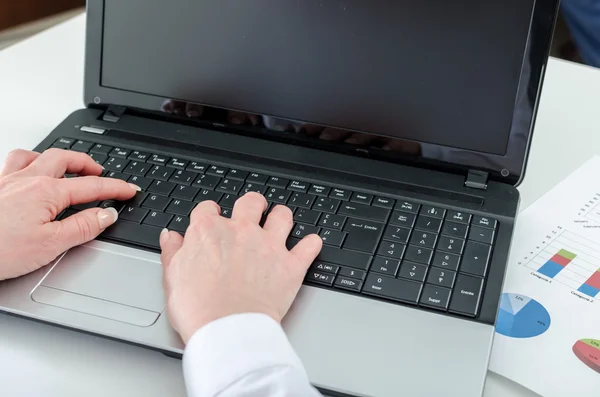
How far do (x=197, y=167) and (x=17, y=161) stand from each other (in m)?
0.20

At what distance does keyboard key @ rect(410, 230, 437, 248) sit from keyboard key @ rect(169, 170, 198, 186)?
0.25 meters

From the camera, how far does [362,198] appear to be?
0.74 metres

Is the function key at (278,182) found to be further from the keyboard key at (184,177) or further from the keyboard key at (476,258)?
the keyboard key at (476,258)

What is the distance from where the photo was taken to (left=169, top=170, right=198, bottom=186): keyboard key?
77 cm

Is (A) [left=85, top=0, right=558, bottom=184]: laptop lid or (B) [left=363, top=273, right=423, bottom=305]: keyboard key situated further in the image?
(A) [left=85, top=0, right=558, bottom=184]: laptop lid

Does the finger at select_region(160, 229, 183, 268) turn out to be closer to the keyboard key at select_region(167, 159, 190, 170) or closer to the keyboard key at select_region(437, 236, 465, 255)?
the keyboard key at select_region(167, 159, 190, 170)

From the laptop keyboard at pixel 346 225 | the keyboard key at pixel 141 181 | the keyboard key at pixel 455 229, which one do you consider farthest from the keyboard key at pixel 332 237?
the keyboard key at pixel 141 181

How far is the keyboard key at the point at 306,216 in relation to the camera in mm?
708

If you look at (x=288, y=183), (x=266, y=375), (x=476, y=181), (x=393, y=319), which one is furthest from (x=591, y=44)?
(x=266, y=375)

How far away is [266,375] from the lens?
0.54m

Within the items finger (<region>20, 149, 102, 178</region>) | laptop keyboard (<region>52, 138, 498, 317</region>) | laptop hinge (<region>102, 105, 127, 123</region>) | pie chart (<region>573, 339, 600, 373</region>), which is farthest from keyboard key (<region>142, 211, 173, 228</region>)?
pie chart (<region>573, 339, 600, 373</region>)

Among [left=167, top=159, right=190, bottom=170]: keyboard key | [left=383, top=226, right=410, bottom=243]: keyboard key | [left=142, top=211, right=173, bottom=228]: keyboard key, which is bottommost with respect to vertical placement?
[left=142, top=211, right=173, bottom=228]: keyboard key

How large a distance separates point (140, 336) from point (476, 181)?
40 centimetres

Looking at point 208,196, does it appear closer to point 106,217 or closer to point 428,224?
point 106,217
